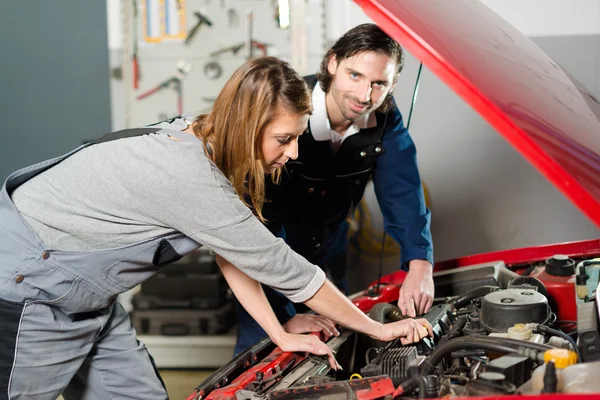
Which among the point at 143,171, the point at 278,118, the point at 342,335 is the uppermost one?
the point at 278,118

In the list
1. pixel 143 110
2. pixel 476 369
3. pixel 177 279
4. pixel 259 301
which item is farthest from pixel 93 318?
pixel 143 110

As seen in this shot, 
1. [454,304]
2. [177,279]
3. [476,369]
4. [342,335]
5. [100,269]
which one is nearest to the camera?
[476,369]

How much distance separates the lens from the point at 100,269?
61.3 inches

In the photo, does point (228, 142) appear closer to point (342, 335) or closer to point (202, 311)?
point (342, 335)

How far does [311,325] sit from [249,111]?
0.68m

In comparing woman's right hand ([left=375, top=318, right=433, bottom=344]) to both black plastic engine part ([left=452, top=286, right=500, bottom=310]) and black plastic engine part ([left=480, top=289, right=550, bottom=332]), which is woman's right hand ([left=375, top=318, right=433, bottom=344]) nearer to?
black plastic engine part ([left=480, top=289, right=550, bottom=332])

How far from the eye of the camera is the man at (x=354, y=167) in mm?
2062

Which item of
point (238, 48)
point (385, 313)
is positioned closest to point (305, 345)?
point (385, 313)

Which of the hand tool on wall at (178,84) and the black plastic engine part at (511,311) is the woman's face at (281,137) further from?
the hand tool on wall at (178,84)

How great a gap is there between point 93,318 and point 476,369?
2.99 ft

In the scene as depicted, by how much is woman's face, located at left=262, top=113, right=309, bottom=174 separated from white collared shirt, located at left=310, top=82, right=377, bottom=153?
65cm

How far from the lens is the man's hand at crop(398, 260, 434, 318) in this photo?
2.01 m

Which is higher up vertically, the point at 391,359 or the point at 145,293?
the point at 391,359

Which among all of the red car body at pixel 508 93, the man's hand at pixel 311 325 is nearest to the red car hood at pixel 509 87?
the red car body at pixel 508 93
